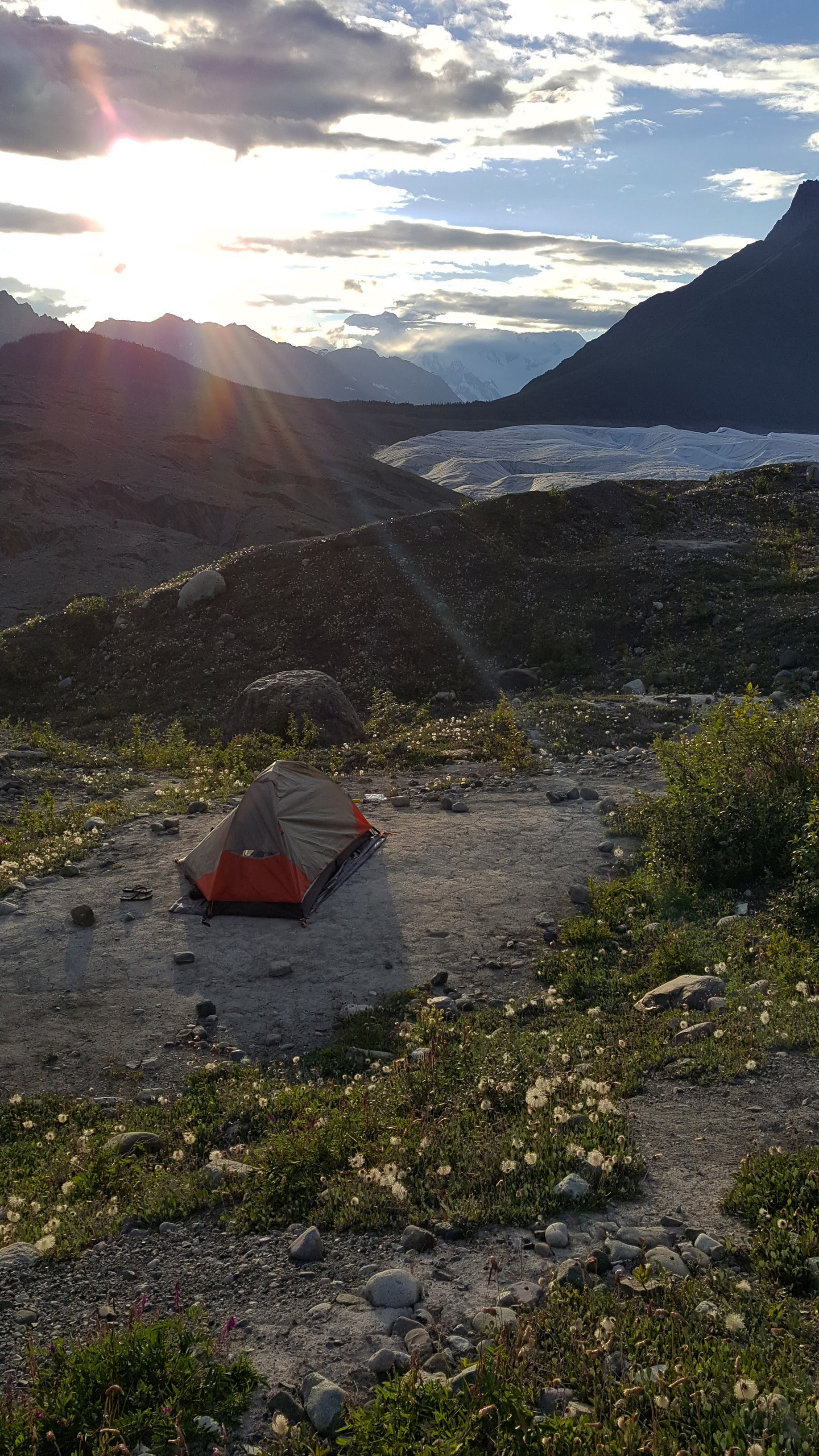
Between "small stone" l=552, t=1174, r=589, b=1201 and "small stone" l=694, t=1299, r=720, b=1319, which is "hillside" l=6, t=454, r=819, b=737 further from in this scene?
"small stone" l=694, t=1299, r=720, b=1319

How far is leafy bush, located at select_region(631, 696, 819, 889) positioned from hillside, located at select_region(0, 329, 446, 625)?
28.6 metres

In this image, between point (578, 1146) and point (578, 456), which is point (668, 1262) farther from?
point (578, 456)

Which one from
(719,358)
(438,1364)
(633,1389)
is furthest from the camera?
(719,358)

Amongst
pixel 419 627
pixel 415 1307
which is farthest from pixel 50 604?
pixel 415 1307

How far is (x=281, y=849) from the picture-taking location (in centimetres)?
962

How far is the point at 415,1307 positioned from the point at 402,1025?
333 centimetres

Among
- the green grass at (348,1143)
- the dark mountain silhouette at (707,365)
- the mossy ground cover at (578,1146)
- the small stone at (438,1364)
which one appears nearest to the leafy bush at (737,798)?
the mossy ground cover at (578,1146)

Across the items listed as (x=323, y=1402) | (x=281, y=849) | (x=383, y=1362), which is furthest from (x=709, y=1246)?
(x=281, y=849)

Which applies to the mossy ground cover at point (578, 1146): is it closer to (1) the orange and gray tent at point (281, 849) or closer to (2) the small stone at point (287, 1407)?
(2) the small stone at point (287, 1407)

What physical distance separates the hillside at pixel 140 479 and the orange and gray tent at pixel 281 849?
2643cm

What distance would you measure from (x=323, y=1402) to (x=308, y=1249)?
3.29 feet

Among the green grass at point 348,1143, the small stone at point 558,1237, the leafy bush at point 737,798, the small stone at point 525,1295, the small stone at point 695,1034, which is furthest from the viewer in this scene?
the leafy bush at point 737,798

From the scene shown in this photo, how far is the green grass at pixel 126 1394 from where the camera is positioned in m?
3.12

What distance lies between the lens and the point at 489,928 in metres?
8.75
